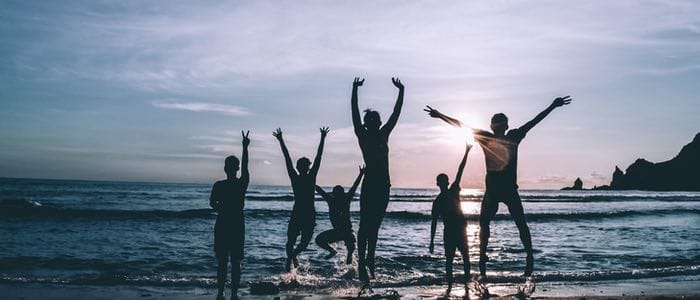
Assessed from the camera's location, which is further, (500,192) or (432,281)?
(432,281)

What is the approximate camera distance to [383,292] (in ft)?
27.8

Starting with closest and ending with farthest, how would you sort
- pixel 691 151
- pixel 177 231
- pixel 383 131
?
pixel 383 131, pixel 177 231, pixel 691 151

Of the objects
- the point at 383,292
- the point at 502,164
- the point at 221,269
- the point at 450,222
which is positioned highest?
the point at 502,164

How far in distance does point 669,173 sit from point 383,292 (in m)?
122

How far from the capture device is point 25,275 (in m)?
10.4

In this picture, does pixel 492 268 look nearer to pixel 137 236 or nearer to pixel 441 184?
pixel 441 184

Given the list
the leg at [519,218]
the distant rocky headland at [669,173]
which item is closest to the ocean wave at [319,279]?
the leg at [519,218]

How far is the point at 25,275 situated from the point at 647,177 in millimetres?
128785

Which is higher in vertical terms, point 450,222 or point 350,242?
point 450,222

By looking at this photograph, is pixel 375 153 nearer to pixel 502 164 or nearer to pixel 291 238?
pixel 502 164

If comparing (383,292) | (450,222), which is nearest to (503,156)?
(450,222)

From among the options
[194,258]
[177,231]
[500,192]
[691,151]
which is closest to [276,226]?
[177,231]

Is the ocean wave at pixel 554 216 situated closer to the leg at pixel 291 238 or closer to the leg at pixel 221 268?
the leg at pixel 291 238

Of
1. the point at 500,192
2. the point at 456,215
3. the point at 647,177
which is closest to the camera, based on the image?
the point at 500,192
